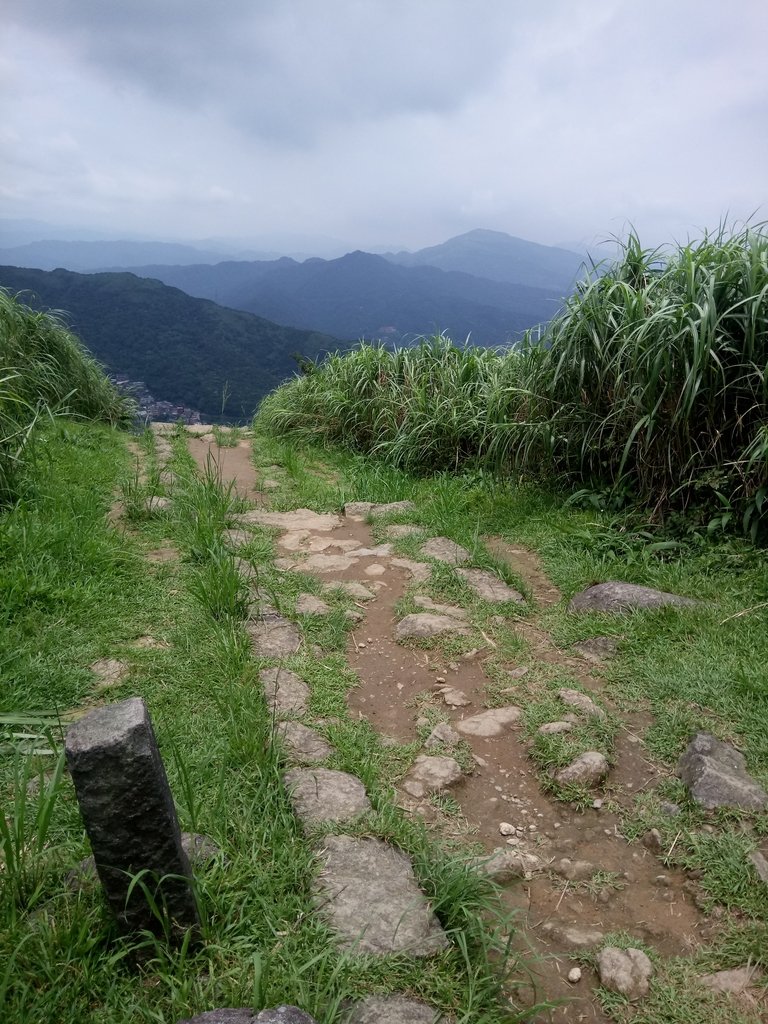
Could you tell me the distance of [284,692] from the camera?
2.33 m

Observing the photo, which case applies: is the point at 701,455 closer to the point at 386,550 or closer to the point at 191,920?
the point at 386,550

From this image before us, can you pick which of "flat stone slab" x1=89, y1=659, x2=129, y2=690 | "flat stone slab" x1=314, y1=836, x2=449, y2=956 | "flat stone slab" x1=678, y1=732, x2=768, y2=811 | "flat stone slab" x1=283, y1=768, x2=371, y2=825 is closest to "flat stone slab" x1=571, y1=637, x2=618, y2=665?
"flat stone slab" x1=678, y1=732, x2=768, y2=811

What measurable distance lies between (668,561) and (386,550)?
1524 millimetres

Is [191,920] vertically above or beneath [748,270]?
beneath

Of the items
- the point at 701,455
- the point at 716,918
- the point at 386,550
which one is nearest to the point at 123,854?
the point at 716,918

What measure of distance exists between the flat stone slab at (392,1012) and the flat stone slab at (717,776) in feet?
3.30

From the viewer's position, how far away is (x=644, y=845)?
1.79 metres

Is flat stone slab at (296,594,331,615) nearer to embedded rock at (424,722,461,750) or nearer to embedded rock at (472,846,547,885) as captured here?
embedded rock at (424,722,461,750)

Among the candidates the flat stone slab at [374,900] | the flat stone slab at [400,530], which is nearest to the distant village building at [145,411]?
the flat stone slab at [400,530]

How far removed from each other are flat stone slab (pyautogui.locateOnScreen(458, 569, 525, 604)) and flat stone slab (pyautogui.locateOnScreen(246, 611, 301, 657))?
0.96m

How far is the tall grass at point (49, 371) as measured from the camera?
219 inches

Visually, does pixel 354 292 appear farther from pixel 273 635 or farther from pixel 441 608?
pixel 273 635

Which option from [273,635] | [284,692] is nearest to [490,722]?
[284,692]

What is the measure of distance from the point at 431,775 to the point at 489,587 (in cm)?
140
